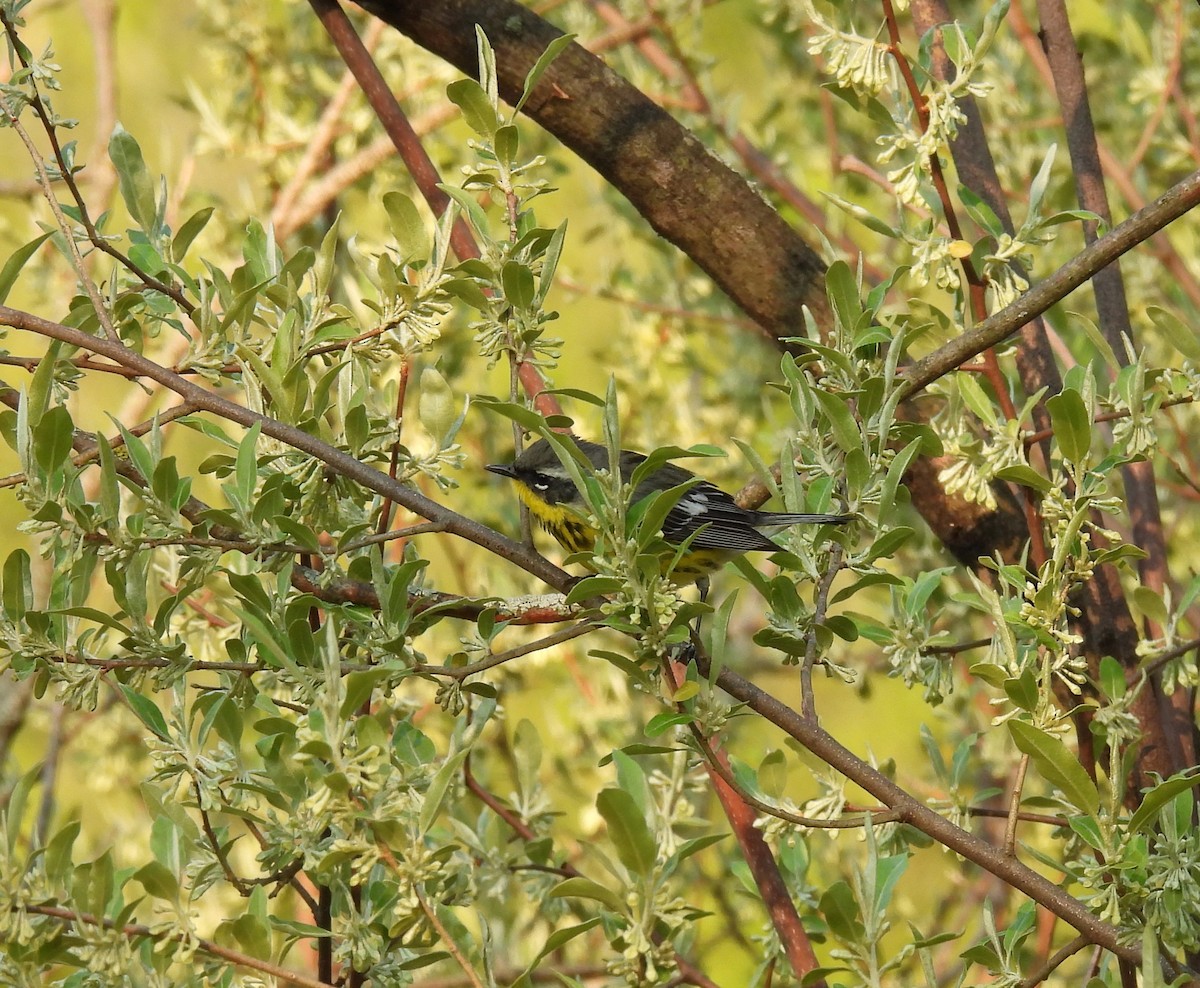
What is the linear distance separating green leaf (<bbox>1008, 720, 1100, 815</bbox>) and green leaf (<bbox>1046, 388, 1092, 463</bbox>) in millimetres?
379

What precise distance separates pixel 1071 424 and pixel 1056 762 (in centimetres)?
44

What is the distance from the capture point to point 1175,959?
5.90 ft

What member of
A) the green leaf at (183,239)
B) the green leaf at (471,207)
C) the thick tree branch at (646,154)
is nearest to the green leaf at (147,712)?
the green leaf at (183,239)

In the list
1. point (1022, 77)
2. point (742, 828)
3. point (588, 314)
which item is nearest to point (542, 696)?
point (588, 314)

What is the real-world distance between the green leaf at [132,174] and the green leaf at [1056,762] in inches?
56.7

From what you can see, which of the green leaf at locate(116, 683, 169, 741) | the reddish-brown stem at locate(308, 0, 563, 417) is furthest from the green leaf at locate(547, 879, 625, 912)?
the reddish-brown stem at locate(308, 0, 563, 417)

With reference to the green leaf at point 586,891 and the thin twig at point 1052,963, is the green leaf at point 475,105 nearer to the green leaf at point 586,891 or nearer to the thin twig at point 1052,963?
the green leaf at point 586,891

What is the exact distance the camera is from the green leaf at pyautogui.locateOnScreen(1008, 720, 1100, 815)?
5.36 feet

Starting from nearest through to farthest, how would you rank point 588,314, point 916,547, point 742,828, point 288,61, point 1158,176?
point 742,828 → point 916,547 → point 1158,176 → point 288,61 → point 588,314

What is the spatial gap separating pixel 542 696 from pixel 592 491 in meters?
4.60

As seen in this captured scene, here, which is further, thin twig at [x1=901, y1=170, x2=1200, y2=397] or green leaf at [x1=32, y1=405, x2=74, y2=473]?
thin twig at [x1=901, y1=170, x2=1200, y2=397]

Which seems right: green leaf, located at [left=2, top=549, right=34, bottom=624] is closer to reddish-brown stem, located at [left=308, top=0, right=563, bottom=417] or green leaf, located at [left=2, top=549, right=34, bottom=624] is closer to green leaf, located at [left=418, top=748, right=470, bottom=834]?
green leaf, located at [left=418, top=748, right=470, bottom=834]

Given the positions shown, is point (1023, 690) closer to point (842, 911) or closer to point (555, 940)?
point (842, 911)

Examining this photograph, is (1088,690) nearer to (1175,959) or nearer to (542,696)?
(1175,959)
